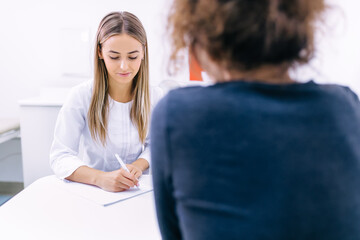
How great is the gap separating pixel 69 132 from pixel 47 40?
4.11ft

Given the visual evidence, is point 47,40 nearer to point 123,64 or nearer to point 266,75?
point 123,64

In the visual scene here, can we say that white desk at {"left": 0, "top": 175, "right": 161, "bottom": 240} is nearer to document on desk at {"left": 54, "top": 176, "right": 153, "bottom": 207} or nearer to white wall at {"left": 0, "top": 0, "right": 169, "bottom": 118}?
document on desk at {"left": 54, "top": 176, "right": 153, "bottom": 207}

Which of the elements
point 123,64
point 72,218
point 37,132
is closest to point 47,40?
point 37,132

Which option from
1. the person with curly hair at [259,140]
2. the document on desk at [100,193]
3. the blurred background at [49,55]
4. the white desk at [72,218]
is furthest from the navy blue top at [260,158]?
the blurred background at [49,55]

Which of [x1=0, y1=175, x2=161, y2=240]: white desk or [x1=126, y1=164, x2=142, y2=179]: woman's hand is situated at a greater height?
[x1=126, y1=164, x2=142, y2=179]: woman's hand

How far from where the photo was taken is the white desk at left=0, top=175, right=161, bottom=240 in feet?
2.47

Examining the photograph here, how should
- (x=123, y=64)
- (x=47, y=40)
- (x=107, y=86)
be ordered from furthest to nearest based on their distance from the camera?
1. (x=47, y=40)
2. (x=107, y=86)
3. (x=123, y=64)

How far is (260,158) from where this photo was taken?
1.29 ft

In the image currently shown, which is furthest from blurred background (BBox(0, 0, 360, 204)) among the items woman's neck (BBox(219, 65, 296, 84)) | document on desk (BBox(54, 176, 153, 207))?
woman's neck (BBox(219, 65, 296, 84))

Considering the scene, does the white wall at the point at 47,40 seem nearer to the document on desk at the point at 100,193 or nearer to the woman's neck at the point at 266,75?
the document on desk at the point at 100,193

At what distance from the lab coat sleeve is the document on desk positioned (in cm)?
11

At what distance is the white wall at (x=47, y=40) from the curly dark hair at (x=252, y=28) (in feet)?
5.66

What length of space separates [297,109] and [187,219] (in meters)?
0.20

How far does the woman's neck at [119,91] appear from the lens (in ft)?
4.35
